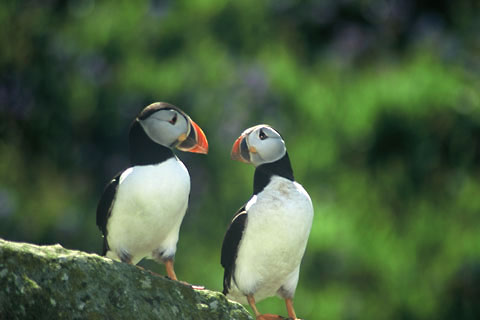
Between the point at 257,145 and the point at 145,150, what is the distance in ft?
1.70

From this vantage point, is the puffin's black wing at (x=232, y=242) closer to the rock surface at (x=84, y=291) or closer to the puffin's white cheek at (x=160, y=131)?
the rock surface at (x=84, y=291)

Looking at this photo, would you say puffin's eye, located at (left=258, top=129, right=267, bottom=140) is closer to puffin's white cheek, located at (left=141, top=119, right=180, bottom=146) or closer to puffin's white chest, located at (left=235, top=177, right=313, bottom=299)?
puffin's white chest, located at (left=235, top=177, right=313, bottom=299)

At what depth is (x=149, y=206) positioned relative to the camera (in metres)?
3.77

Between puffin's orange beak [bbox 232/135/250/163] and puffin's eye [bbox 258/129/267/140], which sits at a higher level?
puffin's eye [bbox 258/129/267/140]

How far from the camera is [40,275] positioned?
3.39m

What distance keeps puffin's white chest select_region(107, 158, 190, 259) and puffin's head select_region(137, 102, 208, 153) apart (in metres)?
0.11

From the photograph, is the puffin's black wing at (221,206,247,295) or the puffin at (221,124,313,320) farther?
the puffin's black wing at (221,206,247,295)

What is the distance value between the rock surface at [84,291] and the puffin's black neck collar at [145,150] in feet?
1.63

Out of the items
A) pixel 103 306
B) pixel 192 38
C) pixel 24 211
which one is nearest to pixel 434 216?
pixel 192 38

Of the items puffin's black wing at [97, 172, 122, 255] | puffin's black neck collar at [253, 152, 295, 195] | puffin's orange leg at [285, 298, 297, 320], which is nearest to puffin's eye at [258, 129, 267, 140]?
puffin's black neck collar at [253, 152, 295, 195]

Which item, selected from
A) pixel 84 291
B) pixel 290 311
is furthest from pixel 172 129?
pixel 290 311

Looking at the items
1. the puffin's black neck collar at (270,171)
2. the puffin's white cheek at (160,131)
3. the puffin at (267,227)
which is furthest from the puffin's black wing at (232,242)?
the puffin's white cheek at (160,131)

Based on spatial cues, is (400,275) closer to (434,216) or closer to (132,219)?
(434,216)

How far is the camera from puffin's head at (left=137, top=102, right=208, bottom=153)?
378 cm
